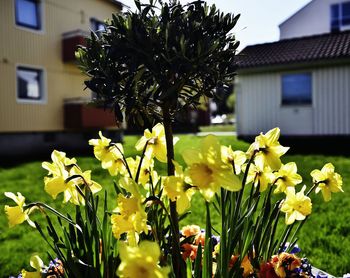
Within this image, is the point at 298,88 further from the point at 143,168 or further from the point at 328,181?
the point at 143,168

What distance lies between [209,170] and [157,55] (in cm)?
42

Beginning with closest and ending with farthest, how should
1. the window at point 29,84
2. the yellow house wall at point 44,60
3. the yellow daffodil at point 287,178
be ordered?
the yellow daffodil at point 287,178 < the yellow house wall at point 44,60 < the window at point 29,84

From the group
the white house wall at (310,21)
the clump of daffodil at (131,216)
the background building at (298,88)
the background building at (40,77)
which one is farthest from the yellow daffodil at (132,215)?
the white house wall at (310,21)

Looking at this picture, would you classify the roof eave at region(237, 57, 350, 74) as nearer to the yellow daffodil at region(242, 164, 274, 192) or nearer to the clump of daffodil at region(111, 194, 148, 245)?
the yellow daffodil at region(242, 164, 274, 192)

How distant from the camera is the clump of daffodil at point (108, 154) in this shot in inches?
58.1

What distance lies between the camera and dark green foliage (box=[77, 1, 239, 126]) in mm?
1155

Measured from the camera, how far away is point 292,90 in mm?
12102

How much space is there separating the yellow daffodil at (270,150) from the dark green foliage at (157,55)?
0.26m

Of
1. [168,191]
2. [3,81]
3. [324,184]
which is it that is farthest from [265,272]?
[3,81]

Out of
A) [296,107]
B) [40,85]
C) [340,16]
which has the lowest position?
[296,107]

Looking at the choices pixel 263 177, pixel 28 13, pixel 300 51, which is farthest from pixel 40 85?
pixel 263 177

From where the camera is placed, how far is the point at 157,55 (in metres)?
1.19

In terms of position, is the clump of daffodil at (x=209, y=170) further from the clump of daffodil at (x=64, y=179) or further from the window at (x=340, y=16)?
the window at (x=340, y=16)

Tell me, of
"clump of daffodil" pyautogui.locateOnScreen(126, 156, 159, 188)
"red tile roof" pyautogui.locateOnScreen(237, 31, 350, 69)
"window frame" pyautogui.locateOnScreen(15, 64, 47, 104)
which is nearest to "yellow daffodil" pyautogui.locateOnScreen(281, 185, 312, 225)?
"clump of daffodil" pyautogui.locateOnScreen(126, 156, 159, 188)
